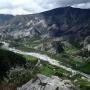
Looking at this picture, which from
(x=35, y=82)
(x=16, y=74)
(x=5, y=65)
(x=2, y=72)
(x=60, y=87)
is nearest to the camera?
(x=60, y=87)

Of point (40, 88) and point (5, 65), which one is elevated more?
point (40, 88)

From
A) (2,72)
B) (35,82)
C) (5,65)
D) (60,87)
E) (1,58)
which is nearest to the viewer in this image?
(60,87)

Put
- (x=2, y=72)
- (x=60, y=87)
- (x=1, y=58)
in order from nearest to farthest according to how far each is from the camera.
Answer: (x=60, y=87) → (x=2, y=72) → (x=1, y=58)

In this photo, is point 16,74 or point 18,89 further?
point 16,74

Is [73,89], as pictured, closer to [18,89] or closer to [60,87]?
[60,87]

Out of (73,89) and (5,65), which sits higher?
(73,89)

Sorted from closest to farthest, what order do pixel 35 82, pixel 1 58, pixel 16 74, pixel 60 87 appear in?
pixel 60 87
pixel 35 82
pixel 16 74
pixel 1 58

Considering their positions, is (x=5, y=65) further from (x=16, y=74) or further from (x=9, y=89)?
(x=9, y=89)

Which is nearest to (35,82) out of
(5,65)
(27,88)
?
(27,88)

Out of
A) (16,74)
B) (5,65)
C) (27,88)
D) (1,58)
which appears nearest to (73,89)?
→ (27,88)
